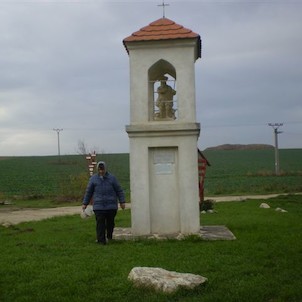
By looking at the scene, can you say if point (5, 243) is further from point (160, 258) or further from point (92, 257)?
point (160, 258)

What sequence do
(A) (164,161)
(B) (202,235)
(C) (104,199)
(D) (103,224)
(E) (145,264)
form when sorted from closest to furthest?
1. (E) (145,264)
2. (D) (103,224)
3. (C) (104,199)
4. (B) (202,235)
5. (A) (164,161)

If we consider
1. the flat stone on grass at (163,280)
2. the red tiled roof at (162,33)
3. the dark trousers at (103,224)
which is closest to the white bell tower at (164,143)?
the red tiled roof at (162,33)

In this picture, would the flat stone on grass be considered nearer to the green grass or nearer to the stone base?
the green grass

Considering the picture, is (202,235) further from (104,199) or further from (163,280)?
(163,280)

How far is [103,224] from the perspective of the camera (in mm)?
10156

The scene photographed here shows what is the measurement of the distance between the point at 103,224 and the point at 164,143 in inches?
86.7

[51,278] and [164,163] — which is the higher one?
[164,163]

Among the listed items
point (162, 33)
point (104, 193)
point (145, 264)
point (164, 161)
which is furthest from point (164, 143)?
point (145, 264)

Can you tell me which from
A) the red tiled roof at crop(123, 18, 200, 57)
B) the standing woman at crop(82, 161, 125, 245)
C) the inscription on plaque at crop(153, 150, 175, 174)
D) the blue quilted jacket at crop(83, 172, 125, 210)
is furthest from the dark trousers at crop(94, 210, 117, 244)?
the red tiled roof at crop(123, 18, 200, 57)

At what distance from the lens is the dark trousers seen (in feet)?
33.0

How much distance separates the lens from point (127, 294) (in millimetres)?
6176

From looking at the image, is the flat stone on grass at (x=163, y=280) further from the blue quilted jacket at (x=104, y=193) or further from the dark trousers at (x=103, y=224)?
the blue quilted jacket at (x=104, y=193)

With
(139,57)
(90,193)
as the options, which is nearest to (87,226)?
(90,193)

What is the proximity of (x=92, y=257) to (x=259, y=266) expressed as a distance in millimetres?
2775
